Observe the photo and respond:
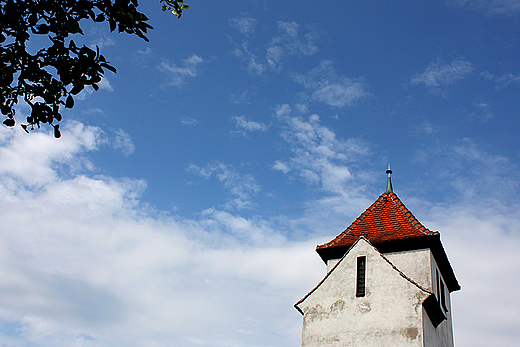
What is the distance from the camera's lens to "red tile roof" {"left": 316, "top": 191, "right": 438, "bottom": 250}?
17625 mm

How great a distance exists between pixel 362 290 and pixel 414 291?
176 cm

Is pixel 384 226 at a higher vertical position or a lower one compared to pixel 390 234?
higher

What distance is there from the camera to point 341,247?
18.2 m

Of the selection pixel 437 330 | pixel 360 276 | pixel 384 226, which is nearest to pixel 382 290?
pixel 360 276

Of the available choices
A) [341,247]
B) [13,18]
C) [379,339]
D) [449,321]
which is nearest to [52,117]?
[13,18]

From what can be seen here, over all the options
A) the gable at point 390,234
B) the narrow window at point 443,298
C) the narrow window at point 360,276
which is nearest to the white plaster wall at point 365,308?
the narrow window at point 360,276

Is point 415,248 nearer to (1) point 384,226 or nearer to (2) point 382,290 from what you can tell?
(1) point 384,226

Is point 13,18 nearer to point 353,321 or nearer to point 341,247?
point 353,321

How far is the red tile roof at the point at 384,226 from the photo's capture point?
1762 cm

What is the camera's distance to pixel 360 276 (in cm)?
1603

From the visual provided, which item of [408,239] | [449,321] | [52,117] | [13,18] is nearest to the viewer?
[13,18]

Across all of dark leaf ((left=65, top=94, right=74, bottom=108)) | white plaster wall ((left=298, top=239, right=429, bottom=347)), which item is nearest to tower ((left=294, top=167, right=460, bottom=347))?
white plaster wall ((left=298, top=239, right=429, bottom=347))

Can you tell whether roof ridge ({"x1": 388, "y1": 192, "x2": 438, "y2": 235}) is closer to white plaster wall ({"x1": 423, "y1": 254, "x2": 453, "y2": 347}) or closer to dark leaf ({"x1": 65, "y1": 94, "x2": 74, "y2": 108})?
white plaster wall ({"x1": 423, "y1": 254, "x2": 453, "y2": 347})

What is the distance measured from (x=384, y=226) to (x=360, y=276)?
3373mm
